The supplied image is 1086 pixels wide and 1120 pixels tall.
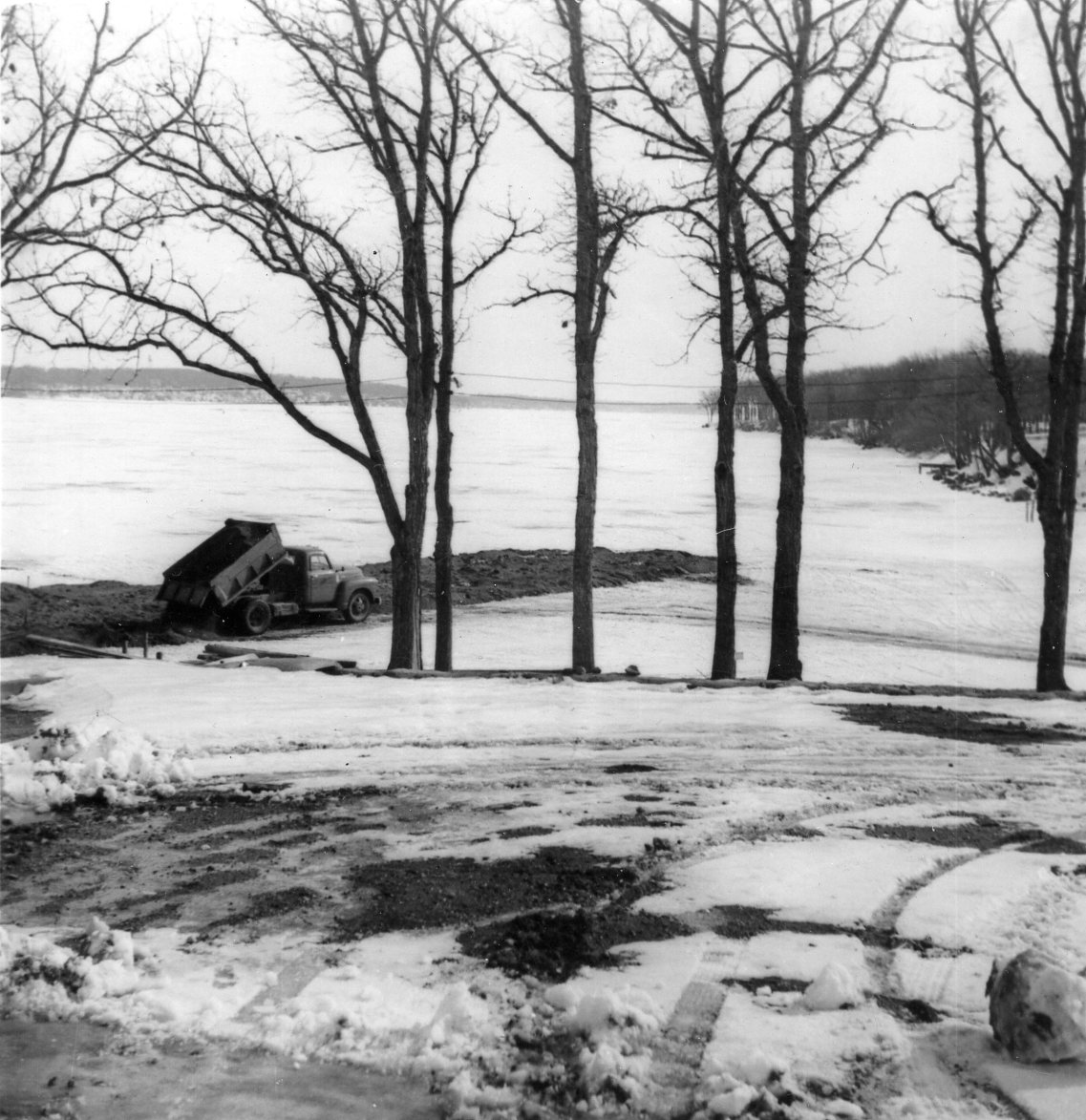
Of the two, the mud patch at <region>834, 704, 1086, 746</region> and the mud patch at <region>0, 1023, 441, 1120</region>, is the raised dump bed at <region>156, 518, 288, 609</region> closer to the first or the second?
the mud patch at <region>834, 704, 1086, 746</region>

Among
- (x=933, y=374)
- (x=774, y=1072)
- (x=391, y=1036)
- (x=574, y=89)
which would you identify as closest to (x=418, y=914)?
(x=391, y=1036)

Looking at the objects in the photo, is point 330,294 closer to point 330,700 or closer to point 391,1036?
A: point 330,700

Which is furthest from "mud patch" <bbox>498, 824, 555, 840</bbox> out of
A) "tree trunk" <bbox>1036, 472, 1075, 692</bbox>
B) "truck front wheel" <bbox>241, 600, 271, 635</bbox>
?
"truck front wheel" <bbox>241, 600, 271, 635</bbox>

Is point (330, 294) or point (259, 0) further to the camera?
point (330, 294)

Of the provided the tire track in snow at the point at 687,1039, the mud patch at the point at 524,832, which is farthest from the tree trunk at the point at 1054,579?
the tire track in snow at the point at 687,1039

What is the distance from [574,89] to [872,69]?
123 inches

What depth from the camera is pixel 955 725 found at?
9250 mm

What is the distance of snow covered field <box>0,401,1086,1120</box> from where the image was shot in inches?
153

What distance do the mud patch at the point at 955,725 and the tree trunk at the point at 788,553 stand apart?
291cm

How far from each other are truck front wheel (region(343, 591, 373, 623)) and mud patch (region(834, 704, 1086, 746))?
1124 cm

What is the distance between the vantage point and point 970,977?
4.52 m

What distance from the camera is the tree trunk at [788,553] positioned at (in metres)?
12.6

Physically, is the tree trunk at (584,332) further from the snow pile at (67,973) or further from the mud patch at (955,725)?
the snow pile at (67,973)

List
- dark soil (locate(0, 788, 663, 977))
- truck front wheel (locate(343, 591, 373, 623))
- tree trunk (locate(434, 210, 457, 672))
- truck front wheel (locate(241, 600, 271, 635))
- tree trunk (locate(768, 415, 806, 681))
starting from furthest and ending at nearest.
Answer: truck front wheel (locate(343, 591, 373, 623)) < truck front wheel (locate(241, 600, 271, 635)) < tree trunk (locate(434, 210, 457, 672)) < tree trunk (locate(768, 415, 806, 681)) < dark soil (locate(0, 788, 663, 977))
